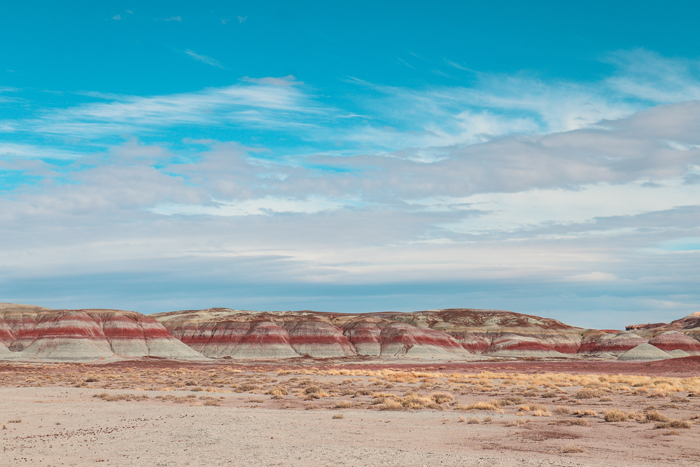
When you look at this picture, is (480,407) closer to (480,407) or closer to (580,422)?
(480,407)

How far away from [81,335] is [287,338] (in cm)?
4404

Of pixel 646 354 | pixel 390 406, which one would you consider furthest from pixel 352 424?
pixel 646 354

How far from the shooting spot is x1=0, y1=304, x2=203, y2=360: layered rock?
354 ft

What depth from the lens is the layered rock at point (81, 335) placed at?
108 meters

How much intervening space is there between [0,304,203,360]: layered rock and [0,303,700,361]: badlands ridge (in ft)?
0.58

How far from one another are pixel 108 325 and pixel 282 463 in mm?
116891

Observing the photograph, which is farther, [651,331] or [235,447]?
[651,331]

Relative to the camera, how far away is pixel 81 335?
371ft

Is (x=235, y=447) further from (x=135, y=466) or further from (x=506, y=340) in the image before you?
(x=506, y=340)

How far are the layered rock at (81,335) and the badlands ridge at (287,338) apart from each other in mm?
178

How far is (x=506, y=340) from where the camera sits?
156 metres

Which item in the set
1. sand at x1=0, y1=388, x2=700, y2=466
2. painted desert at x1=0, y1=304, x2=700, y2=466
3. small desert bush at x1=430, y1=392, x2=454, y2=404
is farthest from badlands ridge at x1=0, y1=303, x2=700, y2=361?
sand at x1=0, y1=388, x2=700, y2=466

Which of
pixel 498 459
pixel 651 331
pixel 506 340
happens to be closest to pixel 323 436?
pixel 498 459

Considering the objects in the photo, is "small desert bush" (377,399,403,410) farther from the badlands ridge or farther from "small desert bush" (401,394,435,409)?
the badlands ridge
